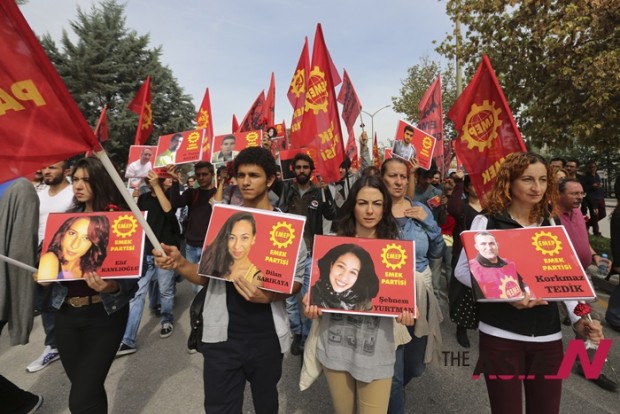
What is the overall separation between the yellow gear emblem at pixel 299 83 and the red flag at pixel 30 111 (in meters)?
3.96

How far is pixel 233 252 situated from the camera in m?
1.83

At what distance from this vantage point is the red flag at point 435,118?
6.02m

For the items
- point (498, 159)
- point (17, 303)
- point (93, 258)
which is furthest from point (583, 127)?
point (17, 303)

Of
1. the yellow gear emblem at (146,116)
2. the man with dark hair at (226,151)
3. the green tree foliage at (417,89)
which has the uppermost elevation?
the green tree foliage at (417,89)

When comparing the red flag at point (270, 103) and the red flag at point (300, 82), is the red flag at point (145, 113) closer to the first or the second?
the red flag at point (300, 82)

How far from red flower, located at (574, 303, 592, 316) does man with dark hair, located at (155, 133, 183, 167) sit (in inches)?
171

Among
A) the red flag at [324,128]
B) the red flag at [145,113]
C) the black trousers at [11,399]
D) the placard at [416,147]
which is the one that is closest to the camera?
the black trousers at [11,399]

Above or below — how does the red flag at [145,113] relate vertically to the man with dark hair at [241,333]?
above

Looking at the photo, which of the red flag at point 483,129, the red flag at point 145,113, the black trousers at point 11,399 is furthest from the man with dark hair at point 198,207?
the red flag at point 483,129

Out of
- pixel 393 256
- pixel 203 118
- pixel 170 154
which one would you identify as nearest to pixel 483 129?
pixel 393 256

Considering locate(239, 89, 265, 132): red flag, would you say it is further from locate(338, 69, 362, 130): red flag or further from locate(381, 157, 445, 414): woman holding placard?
locate(381, 157, 445, 414): woman holding placard

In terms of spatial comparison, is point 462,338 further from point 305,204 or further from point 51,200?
point 51,200

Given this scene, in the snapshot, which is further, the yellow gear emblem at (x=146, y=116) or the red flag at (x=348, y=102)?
the red flag at (x=348, y=102)

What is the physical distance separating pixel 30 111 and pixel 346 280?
166 centimetres
